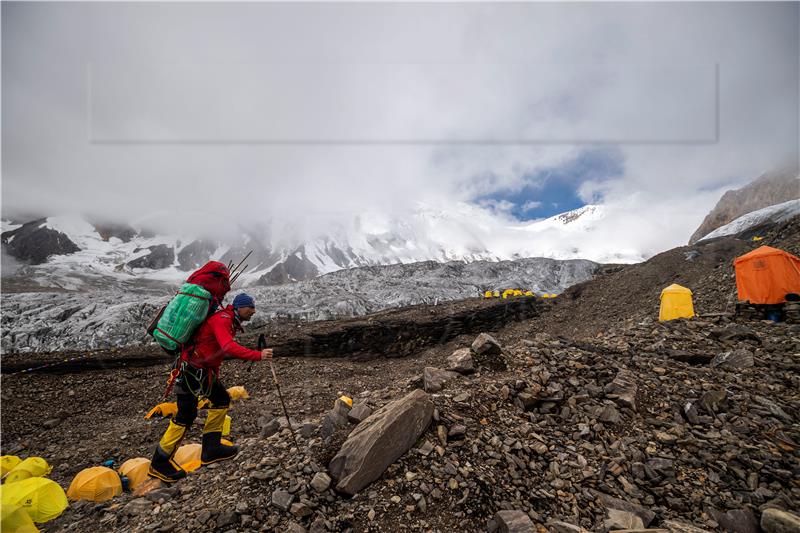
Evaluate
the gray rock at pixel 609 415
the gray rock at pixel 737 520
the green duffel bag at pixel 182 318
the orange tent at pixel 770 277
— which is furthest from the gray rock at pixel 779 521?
the orange tent at pixel 770 277

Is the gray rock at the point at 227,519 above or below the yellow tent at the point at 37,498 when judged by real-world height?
above

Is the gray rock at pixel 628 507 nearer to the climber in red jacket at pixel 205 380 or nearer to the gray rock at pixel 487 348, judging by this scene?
the gray rock at pixel 487 348

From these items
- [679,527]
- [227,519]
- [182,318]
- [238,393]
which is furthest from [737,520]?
[238,393]

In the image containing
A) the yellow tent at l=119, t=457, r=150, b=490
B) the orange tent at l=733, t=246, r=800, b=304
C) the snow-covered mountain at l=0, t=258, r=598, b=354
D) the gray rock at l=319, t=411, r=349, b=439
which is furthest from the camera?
the snow-covered mountain at l=0, t=258, r=598, b=354

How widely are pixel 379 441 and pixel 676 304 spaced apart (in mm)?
12128

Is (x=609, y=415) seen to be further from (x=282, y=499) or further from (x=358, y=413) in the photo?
(x=282, y=499)

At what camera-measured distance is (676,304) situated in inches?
429

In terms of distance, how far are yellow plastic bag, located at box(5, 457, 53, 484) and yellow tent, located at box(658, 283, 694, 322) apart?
15.5 meters

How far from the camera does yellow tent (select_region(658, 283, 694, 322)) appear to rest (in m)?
10.6

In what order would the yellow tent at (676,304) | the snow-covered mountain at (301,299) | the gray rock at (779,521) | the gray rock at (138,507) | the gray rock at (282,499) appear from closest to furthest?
the gray rock at (779,521) < the gray rock at (282,499) < the gray rock at (138,507) < the yellow tent at (676,304) < the snow-covered mountain at (301,299)

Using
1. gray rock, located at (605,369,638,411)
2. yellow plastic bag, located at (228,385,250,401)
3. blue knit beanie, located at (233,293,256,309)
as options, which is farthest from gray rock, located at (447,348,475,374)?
yellow plastic bag, located at (228,385,250,401)

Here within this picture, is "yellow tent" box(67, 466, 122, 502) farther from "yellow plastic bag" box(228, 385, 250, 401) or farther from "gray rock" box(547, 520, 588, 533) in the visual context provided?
"gray rock" box(547, 520, 588, 533)

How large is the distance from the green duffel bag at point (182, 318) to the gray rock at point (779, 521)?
18.6 ft

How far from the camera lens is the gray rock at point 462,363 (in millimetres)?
5113
